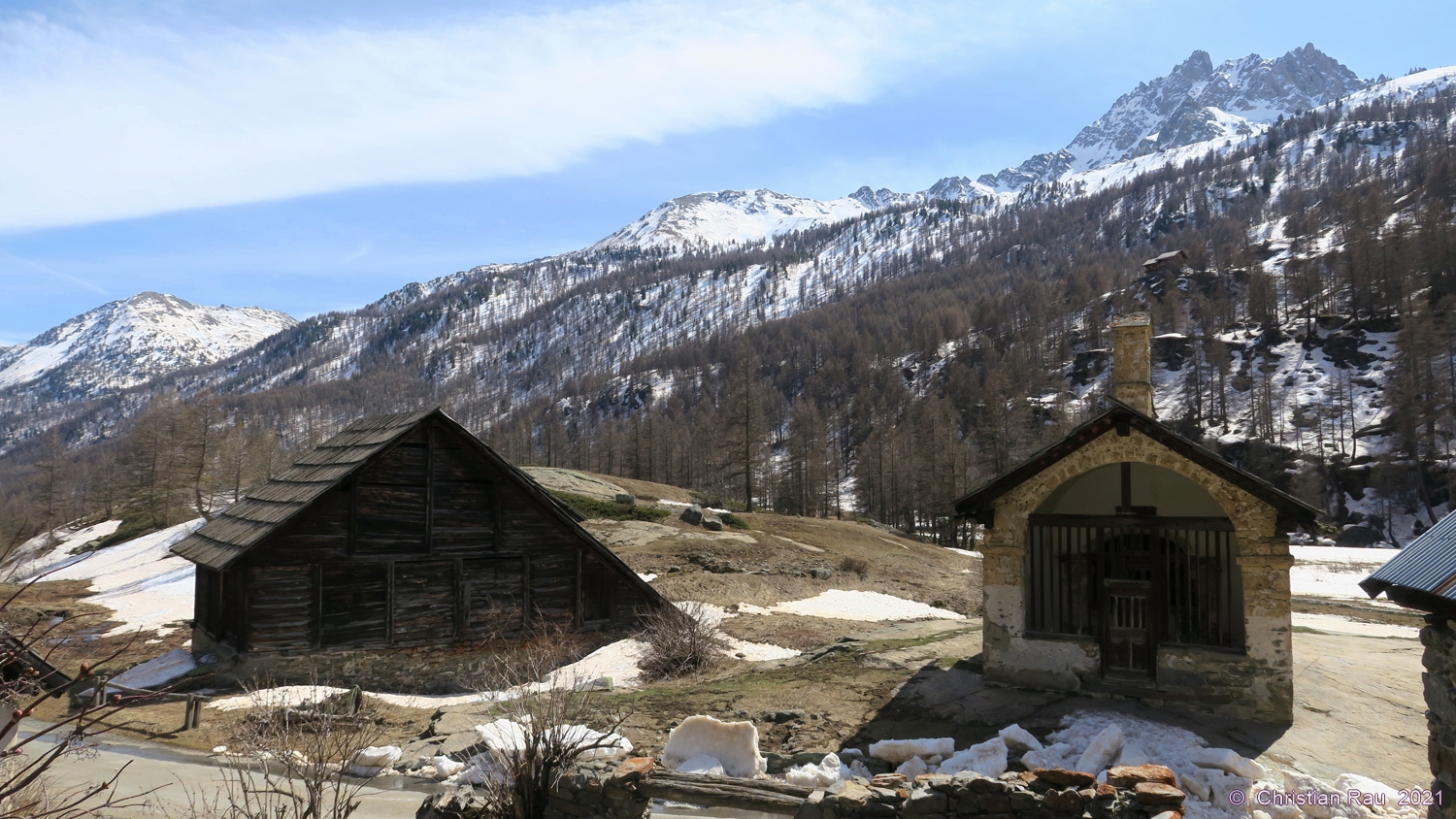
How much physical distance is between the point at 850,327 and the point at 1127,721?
169 metres

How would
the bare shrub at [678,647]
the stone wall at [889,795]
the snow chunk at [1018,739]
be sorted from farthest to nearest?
1. the bare shrub at [678,647]
2. the snow chunk at [1018,739]
3. the stone wall at [889,795]

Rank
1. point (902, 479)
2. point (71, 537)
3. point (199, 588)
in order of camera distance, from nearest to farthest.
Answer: point (199, 588), point (71, 537), point (902, 479)

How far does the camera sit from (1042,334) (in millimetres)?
134125

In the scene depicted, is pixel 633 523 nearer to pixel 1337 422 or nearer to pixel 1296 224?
pixel 1337 422

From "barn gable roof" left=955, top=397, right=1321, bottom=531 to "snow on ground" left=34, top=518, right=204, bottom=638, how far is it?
24.9 m

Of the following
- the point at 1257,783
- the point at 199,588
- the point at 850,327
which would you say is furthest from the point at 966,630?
the point at 850,327

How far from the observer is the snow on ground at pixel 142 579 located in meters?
33.7

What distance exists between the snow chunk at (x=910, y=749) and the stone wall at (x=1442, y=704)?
216 inches

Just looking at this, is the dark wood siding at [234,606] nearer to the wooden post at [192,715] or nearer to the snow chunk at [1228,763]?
the wooden post at [192,715]

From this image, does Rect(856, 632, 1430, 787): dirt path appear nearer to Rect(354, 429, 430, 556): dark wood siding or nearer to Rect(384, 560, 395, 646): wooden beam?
Rect(384, 560, 395, 646): wooden beam

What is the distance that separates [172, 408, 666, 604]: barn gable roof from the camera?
19258 mm

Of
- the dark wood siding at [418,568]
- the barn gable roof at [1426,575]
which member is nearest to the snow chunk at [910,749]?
the barn gable roof at [1426,575]

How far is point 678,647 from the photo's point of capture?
66.1 feet

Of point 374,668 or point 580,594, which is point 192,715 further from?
point 580,594
